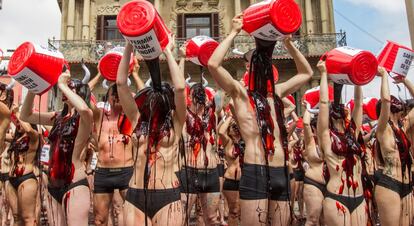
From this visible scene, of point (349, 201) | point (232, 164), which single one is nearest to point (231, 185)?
point (232, 164)

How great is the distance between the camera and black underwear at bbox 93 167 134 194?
4746 millimetres

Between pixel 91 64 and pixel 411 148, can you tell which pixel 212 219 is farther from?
pixel 91 64

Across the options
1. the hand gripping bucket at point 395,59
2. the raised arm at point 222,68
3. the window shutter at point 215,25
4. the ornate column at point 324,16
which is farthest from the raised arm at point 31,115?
the ornate column at point 324,16

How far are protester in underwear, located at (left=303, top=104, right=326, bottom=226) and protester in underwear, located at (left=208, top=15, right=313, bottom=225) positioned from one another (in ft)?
6.09

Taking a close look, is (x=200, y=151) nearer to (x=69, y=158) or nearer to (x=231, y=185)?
(x=231, y=185)

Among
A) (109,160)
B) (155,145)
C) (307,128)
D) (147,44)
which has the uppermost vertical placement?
(147,44)

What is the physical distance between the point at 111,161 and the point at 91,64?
15912 millimetres

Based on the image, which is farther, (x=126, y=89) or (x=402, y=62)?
(x=402, y=62)

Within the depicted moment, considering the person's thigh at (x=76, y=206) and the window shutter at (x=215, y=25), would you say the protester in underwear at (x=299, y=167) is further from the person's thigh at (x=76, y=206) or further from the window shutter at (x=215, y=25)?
the window shutter at (x=215, y=25)

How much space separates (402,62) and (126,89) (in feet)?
11.8

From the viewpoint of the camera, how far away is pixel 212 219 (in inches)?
216

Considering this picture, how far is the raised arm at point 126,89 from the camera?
3.18m

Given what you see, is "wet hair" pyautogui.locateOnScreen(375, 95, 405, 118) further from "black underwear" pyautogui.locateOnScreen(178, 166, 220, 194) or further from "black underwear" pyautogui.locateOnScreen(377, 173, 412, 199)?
"black underwear" pyautogui.locateOnScreen(178, 166, 220, 194)

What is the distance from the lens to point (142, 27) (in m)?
2.92
